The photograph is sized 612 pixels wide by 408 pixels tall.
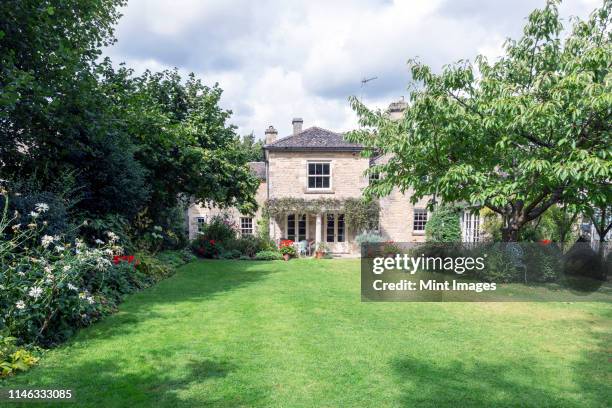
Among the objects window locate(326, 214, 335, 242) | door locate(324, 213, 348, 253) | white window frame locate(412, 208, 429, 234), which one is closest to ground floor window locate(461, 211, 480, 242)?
white window frame locate(412, 208, 429, 234)

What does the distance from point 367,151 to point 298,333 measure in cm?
650

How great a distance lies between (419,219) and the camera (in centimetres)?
2197

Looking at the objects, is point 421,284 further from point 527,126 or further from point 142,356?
point 142,356

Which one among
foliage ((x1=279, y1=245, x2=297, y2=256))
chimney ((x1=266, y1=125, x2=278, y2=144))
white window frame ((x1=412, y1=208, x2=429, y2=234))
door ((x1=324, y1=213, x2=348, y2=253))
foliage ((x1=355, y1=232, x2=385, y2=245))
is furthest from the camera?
chimney ((x1=266, y1=125, x2=278, y2=144))

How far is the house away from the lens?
20594 mm

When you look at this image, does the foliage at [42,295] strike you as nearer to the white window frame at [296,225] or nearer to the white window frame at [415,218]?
the white window frame at [296,225]

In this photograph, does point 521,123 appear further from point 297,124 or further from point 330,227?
point 297,124

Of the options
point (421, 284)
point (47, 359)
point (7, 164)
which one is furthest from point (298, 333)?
point (7, 164)

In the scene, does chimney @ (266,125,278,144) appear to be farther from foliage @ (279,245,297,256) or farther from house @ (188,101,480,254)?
foliage @ (279,245,297,256)

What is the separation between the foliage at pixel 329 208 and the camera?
20.4 metres

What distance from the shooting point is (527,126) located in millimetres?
Answer: 7926

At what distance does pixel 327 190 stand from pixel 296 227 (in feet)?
8.96

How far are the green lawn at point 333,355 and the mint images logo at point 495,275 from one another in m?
1.02

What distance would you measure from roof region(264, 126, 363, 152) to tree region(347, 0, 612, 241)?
Result: 9754 mm
